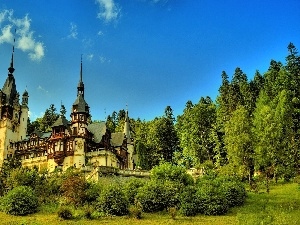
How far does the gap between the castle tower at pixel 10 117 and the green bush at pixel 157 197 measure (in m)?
37.2

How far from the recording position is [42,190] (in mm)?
54000

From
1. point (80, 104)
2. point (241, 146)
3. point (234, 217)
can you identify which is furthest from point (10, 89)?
point (234, 217)

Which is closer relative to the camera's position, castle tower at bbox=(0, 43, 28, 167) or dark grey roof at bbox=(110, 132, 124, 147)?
dark grey roof at bbox=(110, 132, 124, 147)

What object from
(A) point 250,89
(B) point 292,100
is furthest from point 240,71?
(B) point 292,100

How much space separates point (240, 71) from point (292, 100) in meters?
19.0

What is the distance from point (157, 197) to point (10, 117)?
140 feet

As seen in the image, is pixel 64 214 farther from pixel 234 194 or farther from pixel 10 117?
pixel 10 117

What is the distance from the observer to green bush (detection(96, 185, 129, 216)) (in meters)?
46.6

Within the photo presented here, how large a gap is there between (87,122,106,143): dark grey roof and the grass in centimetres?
2695

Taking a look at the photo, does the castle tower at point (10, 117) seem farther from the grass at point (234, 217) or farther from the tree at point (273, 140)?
the tree at point (273, 140)

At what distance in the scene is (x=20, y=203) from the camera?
4800 cm

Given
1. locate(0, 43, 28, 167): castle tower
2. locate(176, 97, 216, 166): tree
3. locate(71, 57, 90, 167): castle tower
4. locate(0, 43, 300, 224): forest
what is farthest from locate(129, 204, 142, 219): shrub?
locate(0, 43, 28, 167): castle tower

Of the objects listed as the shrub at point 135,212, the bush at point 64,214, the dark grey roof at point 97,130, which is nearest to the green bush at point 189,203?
the shrub at point 135,212

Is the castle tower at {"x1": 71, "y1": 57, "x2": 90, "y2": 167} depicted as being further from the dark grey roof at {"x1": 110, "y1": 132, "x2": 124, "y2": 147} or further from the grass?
the grass
